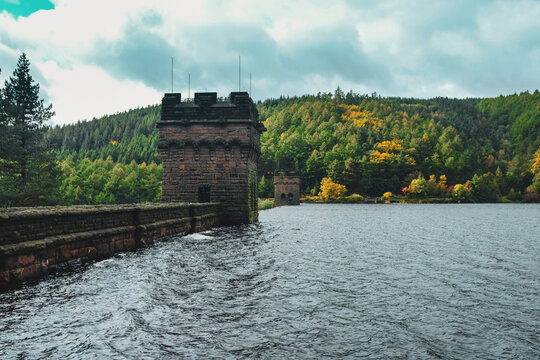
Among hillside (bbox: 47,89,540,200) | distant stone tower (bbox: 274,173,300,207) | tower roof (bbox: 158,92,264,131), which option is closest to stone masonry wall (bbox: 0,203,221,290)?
tower roof (bbox: 158,92,264,131)

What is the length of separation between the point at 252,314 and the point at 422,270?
22.5 ft

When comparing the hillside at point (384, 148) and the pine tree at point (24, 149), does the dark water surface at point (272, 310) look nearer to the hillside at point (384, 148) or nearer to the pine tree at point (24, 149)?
the pine tree at point (24, 149)

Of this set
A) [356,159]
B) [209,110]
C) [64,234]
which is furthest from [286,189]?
[64,234]

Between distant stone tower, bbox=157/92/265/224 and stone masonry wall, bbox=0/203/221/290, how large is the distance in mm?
8565

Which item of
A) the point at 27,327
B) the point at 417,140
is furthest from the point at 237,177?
the point at 417,140

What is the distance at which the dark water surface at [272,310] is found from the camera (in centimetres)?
575

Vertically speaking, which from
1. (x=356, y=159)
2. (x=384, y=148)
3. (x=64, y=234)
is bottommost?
(x=64, y=234)

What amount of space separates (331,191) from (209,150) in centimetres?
8371

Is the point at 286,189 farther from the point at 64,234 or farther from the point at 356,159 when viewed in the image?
the point at 64,234

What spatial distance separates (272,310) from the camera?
7598mm

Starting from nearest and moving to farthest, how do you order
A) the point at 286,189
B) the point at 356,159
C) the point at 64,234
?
the point at 64,234 < the point at 286,189 < the point at 356,159

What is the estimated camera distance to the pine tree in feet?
113

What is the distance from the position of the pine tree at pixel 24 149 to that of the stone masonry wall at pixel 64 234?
22.5 m

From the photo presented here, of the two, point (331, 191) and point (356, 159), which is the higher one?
point (356, 159)
